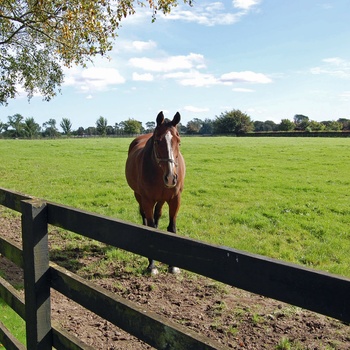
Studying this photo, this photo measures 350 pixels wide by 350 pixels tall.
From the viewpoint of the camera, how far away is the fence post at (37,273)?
271 centimetres

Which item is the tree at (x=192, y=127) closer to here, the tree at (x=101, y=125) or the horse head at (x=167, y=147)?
the tree at (x=101, y=125)

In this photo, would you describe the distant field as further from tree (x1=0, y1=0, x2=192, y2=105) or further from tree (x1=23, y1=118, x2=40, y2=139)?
tree (x1=23, y1=118, x2=40, y2=139)

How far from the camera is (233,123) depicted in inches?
4636

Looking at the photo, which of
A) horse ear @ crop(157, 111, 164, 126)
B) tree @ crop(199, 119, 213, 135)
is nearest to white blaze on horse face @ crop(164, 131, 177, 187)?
horse ear @ crop(157, 111, 164, 126)

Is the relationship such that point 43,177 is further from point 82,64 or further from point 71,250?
point 71,250

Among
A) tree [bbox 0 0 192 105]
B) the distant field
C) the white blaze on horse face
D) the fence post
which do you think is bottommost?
the distant field

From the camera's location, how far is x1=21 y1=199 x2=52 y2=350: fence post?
2.71 m

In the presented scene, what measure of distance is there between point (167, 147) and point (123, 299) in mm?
3486

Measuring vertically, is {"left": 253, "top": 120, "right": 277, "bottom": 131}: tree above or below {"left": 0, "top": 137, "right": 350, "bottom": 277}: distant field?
above

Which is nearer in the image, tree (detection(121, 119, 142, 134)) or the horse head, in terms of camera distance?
the horse head

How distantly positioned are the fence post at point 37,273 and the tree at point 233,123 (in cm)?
11513

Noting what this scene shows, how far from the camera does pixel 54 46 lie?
1282cm

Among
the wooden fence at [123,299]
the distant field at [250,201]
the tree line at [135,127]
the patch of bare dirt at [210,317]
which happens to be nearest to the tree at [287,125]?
the tree line at [135,127]

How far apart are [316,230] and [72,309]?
5.72 m
